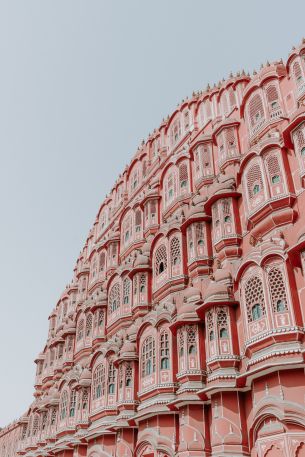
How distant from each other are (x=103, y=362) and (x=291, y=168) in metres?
14.1

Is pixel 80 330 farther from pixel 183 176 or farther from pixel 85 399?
pixel 183 176

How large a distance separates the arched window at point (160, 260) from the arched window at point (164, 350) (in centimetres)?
423

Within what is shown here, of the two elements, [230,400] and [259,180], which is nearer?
[230,400]

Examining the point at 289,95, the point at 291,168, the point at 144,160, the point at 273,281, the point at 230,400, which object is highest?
the point at 144,160

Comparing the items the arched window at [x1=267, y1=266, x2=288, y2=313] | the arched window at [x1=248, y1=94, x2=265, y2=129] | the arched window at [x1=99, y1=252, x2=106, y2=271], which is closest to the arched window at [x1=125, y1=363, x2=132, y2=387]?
the arched window at [x1=267, y1=266, x2=288, y2=313]

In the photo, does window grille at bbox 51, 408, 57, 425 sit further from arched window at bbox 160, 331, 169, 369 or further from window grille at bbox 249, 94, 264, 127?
window grille at bbox 249, 94, 264, 127

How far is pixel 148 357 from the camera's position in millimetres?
20391

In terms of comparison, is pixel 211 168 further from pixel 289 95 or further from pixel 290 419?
pixel 290 419

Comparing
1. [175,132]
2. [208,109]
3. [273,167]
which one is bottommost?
[273,167]

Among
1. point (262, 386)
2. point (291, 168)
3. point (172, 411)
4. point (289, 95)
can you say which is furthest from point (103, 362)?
point (289, 95)

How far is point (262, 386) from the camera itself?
568 inches

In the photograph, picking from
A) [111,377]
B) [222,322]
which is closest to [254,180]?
[222,322]

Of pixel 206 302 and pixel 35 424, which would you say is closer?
pixel 206 302

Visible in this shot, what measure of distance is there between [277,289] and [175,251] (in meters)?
8.13
